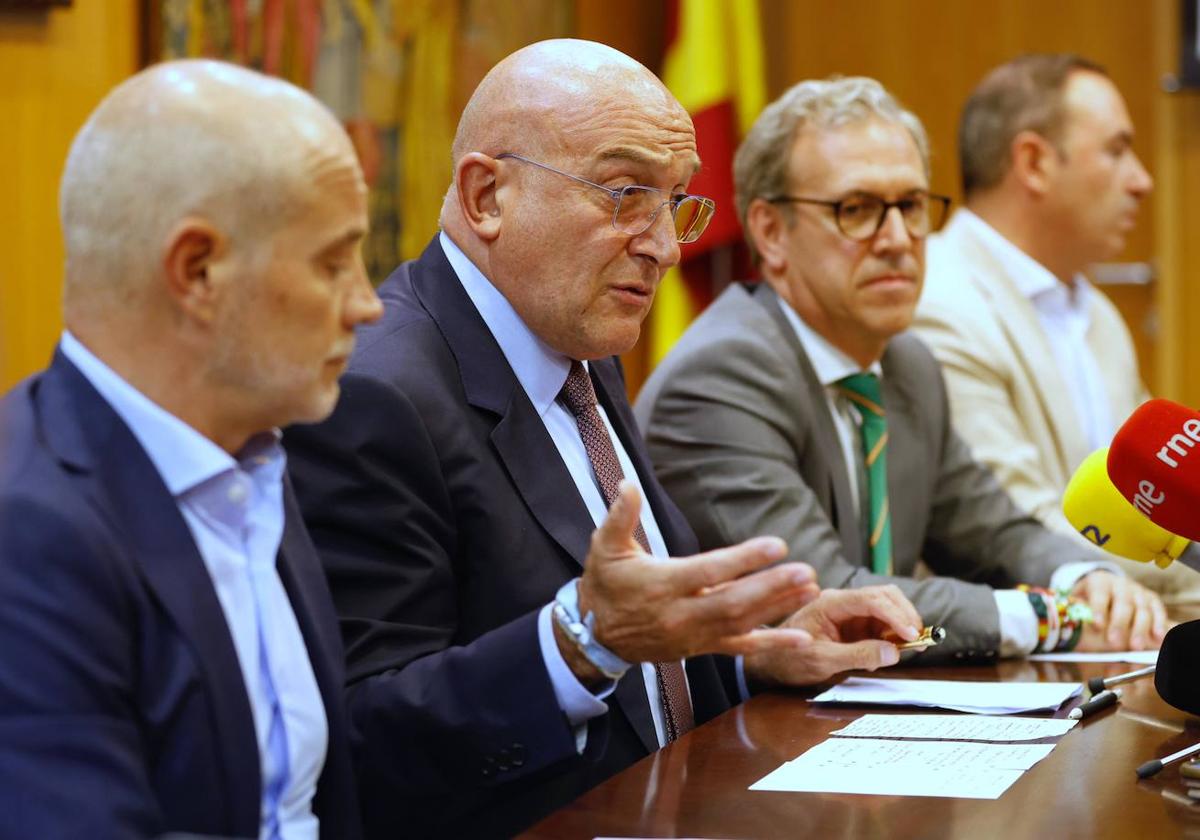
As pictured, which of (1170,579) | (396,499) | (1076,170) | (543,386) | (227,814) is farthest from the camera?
(1076,170)

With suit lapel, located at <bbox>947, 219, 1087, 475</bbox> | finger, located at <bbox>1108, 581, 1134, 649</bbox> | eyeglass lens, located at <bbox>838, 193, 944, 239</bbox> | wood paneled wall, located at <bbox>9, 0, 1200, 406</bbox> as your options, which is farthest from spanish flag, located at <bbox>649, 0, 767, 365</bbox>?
finger, located at <bbox>1108, 581, 1134, 649</bbox>

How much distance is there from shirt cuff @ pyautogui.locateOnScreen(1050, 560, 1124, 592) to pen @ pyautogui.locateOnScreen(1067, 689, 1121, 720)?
0.69 metres

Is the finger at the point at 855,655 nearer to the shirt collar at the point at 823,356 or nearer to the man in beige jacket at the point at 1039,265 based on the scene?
the shirt collar at the point at 823,356

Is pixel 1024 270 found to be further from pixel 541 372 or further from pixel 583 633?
pixel 583 633

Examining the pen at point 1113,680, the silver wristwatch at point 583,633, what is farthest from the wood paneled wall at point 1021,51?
the silver wristwatch at point 583,633

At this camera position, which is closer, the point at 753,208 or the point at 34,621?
the point at 34,621

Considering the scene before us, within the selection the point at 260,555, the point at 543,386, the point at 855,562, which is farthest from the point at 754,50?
the point at 260,555

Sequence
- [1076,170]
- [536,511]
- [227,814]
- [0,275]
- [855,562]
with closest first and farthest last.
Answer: [227,814] < [536,511] < [855,562] < [0,275] < [1076,170]

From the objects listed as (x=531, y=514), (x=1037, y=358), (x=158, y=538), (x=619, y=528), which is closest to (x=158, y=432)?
(x=158, y=538)

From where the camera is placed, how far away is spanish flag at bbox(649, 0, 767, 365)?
532cm

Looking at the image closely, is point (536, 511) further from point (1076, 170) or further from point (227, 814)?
point (1076, 170)

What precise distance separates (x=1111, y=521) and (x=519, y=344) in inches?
33.7

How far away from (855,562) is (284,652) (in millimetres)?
1578

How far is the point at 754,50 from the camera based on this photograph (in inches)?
215
